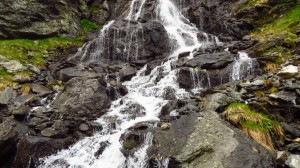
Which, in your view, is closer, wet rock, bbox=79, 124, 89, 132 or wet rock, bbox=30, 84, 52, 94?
wet rock, bbox=79, 124, 89, 132

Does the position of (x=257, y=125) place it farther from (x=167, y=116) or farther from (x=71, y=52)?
(x=71, y=52)

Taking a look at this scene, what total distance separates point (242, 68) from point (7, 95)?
520 inches

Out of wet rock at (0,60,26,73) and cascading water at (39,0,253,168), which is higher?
wet rock at (0,60,26,73)

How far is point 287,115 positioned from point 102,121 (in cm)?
770

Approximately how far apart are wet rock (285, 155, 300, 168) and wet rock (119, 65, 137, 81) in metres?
11.9

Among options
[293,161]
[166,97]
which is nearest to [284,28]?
[166,97]

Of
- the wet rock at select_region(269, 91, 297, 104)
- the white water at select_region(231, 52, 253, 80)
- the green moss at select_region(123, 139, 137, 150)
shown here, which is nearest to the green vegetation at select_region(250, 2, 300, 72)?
the white water at select_region(231, 52, 253, 80)

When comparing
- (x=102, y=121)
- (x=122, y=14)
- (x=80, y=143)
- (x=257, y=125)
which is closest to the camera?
(x=257, y=125)

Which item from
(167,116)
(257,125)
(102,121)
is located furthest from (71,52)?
(257,125)

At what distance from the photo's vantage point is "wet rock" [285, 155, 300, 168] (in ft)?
25.5

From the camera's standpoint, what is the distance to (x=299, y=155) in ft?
26.8

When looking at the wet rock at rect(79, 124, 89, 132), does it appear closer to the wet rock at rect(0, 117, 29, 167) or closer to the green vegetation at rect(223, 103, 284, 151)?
the wet rock at rect(0, 117, 29, 167)

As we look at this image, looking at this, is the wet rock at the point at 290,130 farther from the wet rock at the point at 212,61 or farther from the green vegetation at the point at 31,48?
the green vegetation at the point at 31,48

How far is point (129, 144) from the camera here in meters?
10.2
